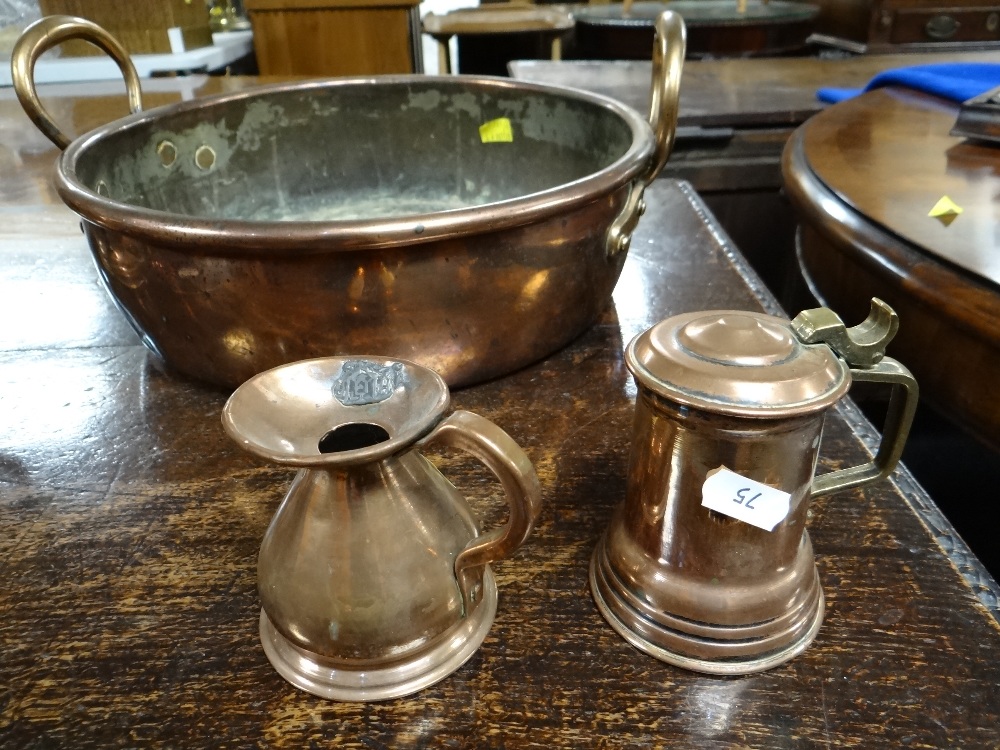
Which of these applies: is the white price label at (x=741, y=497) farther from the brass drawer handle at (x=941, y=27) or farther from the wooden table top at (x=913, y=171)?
the brass drawer handle at (x=941, y=27)

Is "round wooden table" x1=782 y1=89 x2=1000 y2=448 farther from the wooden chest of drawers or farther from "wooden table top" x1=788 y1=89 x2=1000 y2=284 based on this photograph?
A: the wooden chest of drawers

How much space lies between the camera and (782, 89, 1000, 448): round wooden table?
630mm

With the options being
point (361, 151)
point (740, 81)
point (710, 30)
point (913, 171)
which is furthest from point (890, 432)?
point (710, 30)

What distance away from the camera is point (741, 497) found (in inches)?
16.1

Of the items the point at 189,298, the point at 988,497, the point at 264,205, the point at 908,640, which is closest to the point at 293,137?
the point at 264,205

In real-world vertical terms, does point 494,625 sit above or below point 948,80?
below

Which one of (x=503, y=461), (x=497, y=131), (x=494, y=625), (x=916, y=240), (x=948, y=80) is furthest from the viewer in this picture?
(x=948, y=80)

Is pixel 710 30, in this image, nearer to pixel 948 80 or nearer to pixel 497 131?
pixel 948 80

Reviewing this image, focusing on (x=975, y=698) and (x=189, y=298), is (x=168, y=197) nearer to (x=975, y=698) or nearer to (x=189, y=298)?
(x=189, y=298)

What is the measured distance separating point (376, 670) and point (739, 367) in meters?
0.27

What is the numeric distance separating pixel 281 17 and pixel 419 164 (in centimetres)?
150

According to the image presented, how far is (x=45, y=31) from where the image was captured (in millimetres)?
777

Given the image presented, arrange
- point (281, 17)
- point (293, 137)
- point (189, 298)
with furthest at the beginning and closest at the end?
1. point (281, 17)
2. point (293, 137)
3. point (189, 298)

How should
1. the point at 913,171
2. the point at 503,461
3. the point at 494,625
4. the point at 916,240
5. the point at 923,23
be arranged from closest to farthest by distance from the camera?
the point at 503,461 < the point at 494,625 < the point at 916,240 < the point at 913,171 < the point at 923,23
